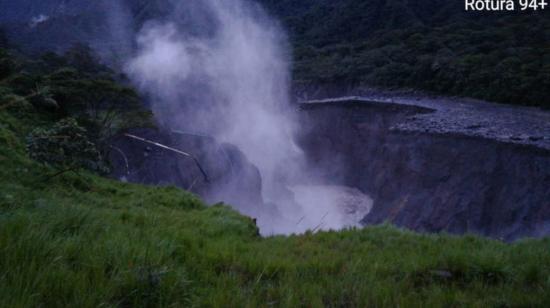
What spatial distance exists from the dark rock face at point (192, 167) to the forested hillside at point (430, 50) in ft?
50.4

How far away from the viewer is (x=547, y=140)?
15.5 m

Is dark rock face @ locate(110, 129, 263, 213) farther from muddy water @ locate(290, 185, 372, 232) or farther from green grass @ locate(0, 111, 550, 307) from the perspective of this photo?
green grass @ locate(0, 111, 550, 307)

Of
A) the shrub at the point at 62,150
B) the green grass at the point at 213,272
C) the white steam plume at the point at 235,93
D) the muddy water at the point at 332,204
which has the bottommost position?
the green grass at the point at 213,272

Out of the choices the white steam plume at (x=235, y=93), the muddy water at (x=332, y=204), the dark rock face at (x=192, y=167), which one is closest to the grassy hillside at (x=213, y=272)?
the dark rock face at (x=192, y=167)

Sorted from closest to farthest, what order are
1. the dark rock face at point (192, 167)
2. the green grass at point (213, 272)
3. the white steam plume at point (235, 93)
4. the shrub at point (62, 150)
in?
the green grass at point (213, 272) < the shrub at point (62, 150) < the dark rock face at point (192, 167) < the white steam plume at point (235, 93)

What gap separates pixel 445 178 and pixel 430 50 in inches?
779

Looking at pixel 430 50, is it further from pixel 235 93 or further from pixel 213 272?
pixel 213 272

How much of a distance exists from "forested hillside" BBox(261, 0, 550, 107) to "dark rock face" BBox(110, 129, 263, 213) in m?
15.3

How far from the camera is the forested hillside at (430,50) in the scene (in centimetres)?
2456

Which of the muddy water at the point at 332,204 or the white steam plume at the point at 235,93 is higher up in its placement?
the white steam plume at the point at 235,93

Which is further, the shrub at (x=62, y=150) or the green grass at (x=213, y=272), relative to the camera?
the shrub at (x=62, y=150)

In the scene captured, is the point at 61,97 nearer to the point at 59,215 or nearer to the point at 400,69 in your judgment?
the point at 59,215

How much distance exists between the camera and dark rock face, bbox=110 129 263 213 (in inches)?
627

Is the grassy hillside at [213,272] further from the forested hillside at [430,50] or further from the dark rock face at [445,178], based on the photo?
the forested hillside at [430,50]
